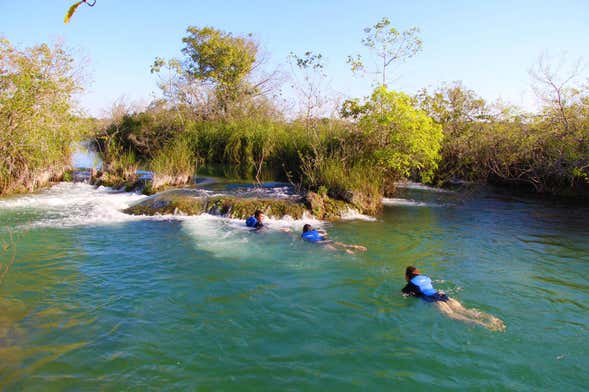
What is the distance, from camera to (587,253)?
9.70 m

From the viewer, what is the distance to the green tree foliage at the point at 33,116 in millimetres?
11984

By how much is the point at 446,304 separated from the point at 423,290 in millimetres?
387

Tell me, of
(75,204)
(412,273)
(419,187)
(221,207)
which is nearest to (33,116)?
(75,204)

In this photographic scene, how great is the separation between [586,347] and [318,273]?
4253 mm

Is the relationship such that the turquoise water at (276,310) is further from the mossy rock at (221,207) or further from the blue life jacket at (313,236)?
the mossy rock at (221,207)

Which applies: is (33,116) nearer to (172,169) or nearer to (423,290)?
(172,169)

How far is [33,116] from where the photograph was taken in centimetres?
1238

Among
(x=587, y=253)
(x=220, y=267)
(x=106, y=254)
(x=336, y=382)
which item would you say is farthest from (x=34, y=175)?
(x=587, y=253)

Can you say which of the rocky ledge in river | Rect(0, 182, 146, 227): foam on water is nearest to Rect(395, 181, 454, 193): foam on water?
the rocky ledge in river

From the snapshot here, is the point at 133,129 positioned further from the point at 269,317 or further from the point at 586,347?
the point at 586,347

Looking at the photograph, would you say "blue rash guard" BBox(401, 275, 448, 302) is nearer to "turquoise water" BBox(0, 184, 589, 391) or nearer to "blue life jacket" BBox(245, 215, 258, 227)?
"turquoise water" BBox(0, 184, 589, 391)

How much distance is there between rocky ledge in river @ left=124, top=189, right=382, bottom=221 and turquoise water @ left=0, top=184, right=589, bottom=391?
51.0 inches

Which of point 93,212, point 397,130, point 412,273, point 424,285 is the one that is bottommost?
point 424,285

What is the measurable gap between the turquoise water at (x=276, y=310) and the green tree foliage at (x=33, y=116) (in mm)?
3058
